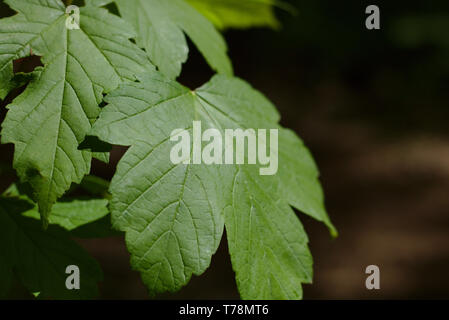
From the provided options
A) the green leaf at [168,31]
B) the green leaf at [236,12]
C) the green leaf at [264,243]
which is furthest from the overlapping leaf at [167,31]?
the green leaf at [236,12]

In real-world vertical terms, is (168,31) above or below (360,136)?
below

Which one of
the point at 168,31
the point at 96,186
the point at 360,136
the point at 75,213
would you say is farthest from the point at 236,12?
the point at 360,136

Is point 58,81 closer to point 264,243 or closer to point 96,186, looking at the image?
point 96,186

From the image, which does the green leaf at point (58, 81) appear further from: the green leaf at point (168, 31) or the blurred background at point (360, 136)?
the blurred background at point (360, 136)

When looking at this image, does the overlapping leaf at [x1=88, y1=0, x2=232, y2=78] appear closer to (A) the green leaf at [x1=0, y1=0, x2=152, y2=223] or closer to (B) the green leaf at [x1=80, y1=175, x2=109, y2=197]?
(A) the green leaf at [x1=0, y1=0, x2=152, y2=223]

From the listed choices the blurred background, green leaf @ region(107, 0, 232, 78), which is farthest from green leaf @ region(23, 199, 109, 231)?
green leaf @ region(107, 0, 232, 78)
